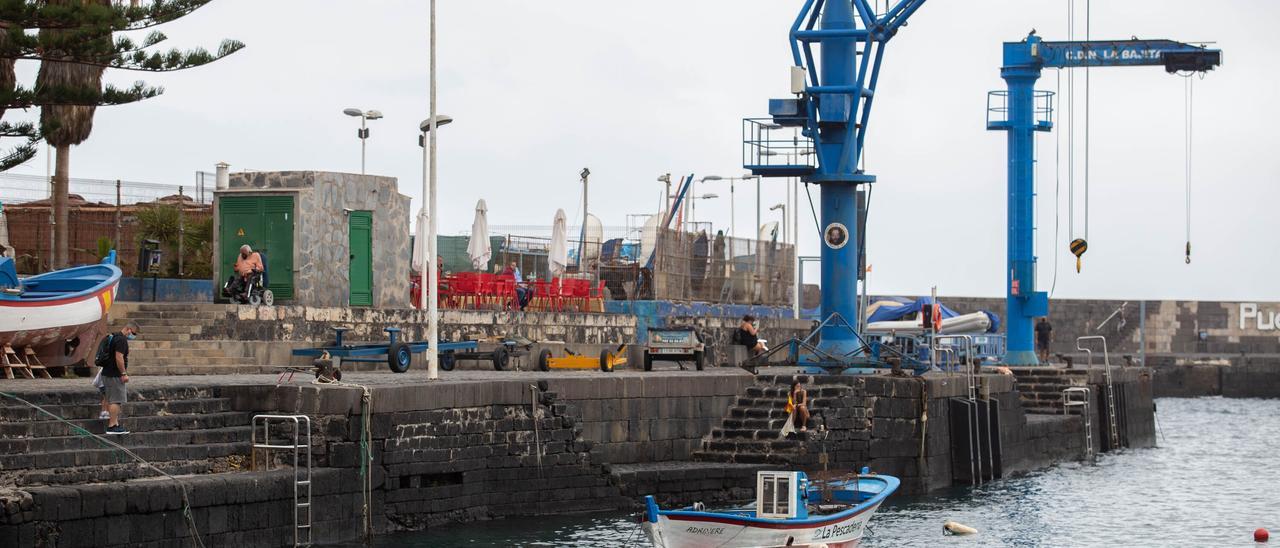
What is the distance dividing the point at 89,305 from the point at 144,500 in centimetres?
658

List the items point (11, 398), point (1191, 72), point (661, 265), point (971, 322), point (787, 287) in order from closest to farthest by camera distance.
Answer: point (11, 398) → point (661, 265) → point (1191, 72) → point (787, 287) → point (971, 322)

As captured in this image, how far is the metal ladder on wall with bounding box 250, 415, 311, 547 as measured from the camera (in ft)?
68.9

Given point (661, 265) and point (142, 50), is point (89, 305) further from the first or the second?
point (661, 265)

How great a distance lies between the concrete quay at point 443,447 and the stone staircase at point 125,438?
2 centimetres

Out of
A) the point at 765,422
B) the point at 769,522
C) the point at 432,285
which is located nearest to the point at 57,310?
the point at 432,285

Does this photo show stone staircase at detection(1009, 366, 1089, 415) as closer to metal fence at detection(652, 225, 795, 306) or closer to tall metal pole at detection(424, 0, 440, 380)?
metal fence at detection(652, 225, 795, 306)

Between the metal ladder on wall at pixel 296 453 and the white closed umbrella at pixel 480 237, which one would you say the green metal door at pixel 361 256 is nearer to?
the white closed umbrella at pixel 480 237

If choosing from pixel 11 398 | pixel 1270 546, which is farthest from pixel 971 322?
pixel 11 398

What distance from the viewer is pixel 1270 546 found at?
27.6 m

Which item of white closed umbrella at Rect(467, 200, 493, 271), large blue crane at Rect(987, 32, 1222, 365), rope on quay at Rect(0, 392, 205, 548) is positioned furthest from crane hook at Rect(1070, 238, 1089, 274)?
rope on quay at Rect(0, 392, 205, 548)

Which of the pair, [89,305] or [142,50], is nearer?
[142,50]

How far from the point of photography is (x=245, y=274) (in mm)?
29844

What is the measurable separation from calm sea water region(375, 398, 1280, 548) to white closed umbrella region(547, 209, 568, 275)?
11285 mm

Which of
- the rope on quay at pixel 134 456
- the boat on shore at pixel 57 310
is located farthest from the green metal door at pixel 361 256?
the rope on quay at pixel 134 456
